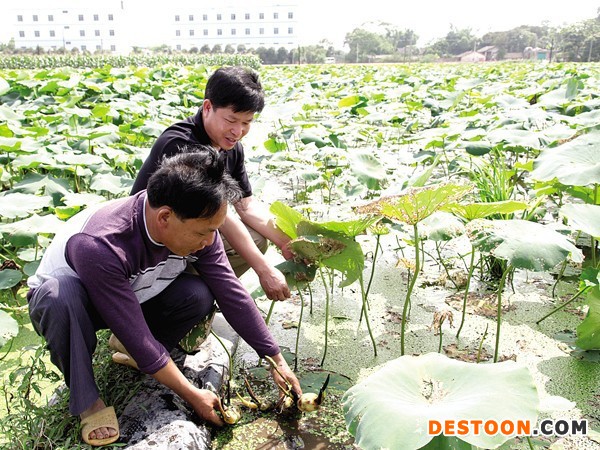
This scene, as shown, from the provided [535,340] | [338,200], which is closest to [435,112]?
[338,200]

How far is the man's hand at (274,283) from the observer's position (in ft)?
5.60

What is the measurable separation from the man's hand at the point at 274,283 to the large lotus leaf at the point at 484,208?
56 cm

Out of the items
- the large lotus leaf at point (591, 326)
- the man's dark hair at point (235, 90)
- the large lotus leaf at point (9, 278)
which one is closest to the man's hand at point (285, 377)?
the man's dark hair at point (235, 90)

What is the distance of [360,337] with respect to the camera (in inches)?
82.1

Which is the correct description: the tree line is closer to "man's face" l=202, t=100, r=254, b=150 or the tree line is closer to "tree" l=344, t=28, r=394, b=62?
"tree" l=344, t=28, r=394, b=62

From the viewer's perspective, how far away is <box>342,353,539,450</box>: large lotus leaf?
925 mm

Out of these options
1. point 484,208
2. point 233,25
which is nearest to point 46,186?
point 484,208

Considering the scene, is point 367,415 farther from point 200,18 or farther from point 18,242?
point 200,18

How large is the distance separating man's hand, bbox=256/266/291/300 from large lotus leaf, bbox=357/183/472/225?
14.3 inches

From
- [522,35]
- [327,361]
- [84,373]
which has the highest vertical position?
[522,35]

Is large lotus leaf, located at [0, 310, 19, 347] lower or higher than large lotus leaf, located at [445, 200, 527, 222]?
lower

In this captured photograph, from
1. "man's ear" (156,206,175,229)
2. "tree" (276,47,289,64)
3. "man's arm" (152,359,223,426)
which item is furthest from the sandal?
"tree" (276,47,289,64)

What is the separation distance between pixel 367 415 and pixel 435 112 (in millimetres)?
5559

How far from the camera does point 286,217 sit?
1754 millimetres
